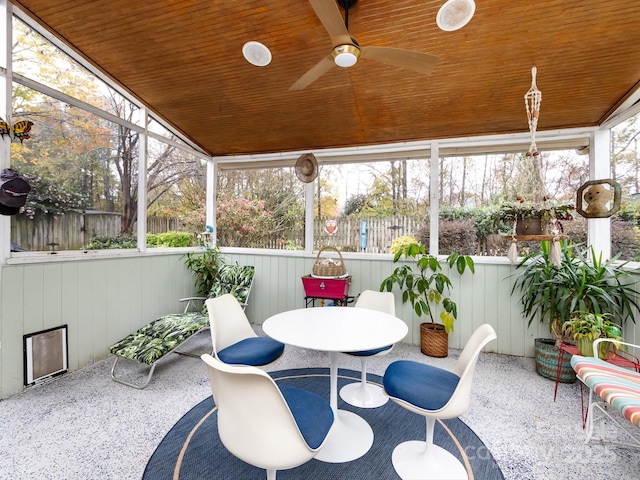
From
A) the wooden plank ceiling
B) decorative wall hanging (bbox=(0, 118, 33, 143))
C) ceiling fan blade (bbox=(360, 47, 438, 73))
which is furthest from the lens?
decorative wall hanging (bbox=(0, 118, 33, 143))

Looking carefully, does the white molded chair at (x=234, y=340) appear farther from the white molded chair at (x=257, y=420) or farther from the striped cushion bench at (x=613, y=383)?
the striped cushion bench at (x=613, y=383)

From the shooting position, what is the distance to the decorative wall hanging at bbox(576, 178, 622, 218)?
8.44 ft

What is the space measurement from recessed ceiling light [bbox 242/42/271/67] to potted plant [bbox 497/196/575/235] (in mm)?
2370

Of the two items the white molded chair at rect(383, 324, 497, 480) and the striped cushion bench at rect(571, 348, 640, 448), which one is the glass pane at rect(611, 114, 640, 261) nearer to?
the striped cushion bench at rect(571, 348, 640, 448)

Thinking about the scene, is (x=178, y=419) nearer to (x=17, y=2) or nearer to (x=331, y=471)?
(x=331, y=471)

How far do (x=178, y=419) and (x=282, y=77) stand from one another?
3.18m

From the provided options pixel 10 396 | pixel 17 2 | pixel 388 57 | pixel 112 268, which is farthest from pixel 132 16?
pixel 10 396

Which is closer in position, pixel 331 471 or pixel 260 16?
pixel 331 471

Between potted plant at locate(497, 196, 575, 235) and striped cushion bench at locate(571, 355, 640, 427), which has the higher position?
potted plant at locate(497, 196, 575, 235)

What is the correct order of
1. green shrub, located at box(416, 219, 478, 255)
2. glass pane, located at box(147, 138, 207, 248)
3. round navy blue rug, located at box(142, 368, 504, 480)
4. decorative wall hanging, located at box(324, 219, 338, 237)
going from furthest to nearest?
decorative wall hanging, located at box(324, 219, 338, 237)
glass pane, located at box(147, 138, 207, 248)
green shrub, located at box(416, 219, 478, 255)
round navy blue rug, located at box(142, 368, 504, 480)

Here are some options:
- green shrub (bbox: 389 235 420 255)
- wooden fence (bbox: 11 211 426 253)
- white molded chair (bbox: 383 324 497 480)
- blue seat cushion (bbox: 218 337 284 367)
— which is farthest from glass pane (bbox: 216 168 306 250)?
white molded chair (bbox: 383 324 497 480)

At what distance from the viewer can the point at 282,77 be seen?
3.02 m

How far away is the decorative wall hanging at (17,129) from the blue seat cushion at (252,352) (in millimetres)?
2390

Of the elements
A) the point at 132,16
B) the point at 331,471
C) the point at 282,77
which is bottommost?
the point at 331,471
